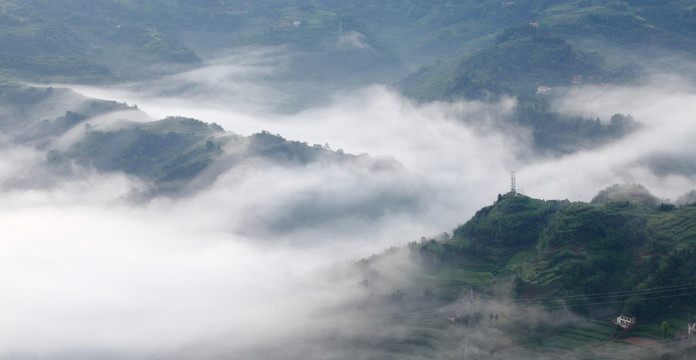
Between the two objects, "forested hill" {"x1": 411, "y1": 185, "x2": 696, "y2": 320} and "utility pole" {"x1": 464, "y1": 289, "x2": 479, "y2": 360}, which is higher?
"forested hill" {"x1": 411, "y1": 185, "x2": 696, "y2": 320}

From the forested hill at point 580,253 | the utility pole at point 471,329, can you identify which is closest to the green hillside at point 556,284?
the forested hill at point 580,253

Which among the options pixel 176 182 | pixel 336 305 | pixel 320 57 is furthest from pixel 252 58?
pixel 336 305

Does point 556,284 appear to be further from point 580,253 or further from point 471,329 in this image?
point 471,329

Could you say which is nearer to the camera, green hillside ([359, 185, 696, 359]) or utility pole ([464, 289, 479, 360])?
green hillside ([359, 185, 696, 359])

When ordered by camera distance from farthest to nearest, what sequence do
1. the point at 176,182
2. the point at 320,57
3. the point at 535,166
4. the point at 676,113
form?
the point at 320,57 < the point at 676,113 < the point at 535,166 < the point at 176,182

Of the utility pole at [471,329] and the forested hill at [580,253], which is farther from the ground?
the forested hill at [580,253]

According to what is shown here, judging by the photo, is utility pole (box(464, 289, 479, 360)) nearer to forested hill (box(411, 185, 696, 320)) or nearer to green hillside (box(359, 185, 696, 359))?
green hillside (box(359, 185, 696, 359))

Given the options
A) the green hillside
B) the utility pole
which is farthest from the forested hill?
the utility pole

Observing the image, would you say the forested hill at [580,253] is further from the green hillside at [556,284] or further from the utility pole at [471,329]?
the utility pole at [471,329]

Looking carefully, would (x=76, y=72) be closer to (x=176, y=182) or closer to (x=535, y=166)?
(x=176, y=182)
